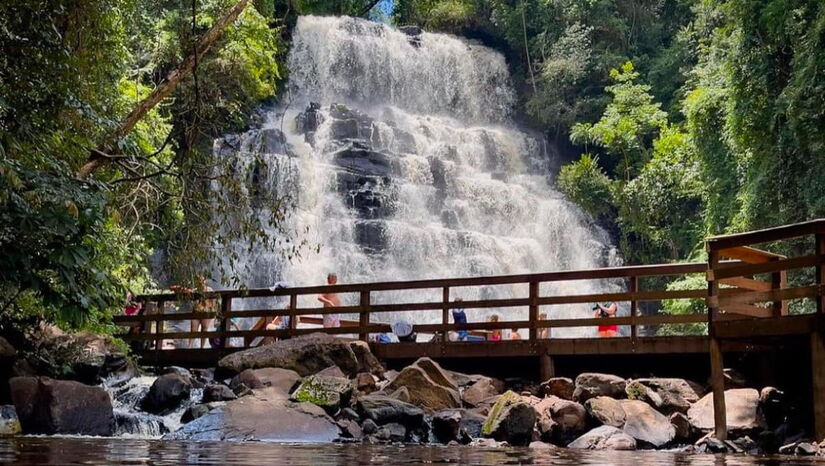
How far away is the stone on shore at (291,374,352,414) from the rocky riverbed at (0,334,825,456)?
1cm

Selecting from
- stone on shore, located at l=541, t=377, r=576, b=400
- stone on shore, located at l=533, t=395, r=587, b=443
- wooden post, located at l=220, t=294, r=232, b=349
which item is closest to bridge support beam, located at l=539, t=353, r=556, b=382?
stone on shore, located at l=541, t=377, r=576, b=400

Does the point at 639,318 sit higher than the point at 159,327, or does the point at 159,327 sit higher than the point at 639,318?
the point at 639,318

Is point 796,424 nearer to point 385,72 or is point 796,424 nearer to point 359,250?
point 359,250

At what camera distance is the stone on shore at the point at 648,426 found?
34.8 feet

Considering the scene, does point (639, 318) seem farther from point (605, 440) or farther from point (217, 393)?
point (217, 393)

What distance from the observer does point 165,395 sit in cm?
1302

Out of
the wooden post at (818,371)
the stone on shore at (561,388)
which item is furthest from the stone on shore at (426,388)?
the wooden post at (818,371)

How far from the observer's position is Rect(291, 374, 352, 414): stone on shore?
1153 cm

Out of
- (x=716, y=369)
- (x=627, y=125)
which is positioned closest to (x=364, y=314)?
(x=716, y=369)

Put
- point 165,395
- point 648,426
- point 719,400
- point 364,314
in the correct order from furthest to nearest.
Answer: point 364,314, point 165,395, point 648,426, point 719,400

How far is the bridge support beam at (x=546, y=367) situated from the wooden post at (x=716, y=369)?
9.13 ft

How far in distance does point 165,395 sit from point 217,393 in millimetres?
1069

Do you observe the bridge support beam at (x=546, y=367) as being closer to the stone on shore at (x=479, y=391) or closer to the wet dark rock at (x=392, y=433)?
the stone on shore at (x=479, y=391)

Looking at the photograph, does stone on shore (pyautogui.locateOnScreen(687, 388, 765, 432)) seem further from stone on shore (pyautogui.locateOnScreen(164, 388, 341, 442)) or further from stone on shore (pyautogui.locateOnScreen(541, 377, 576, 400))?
stone on shore (pyautogui.locateOnScreen(164, 388, 341, 442))
